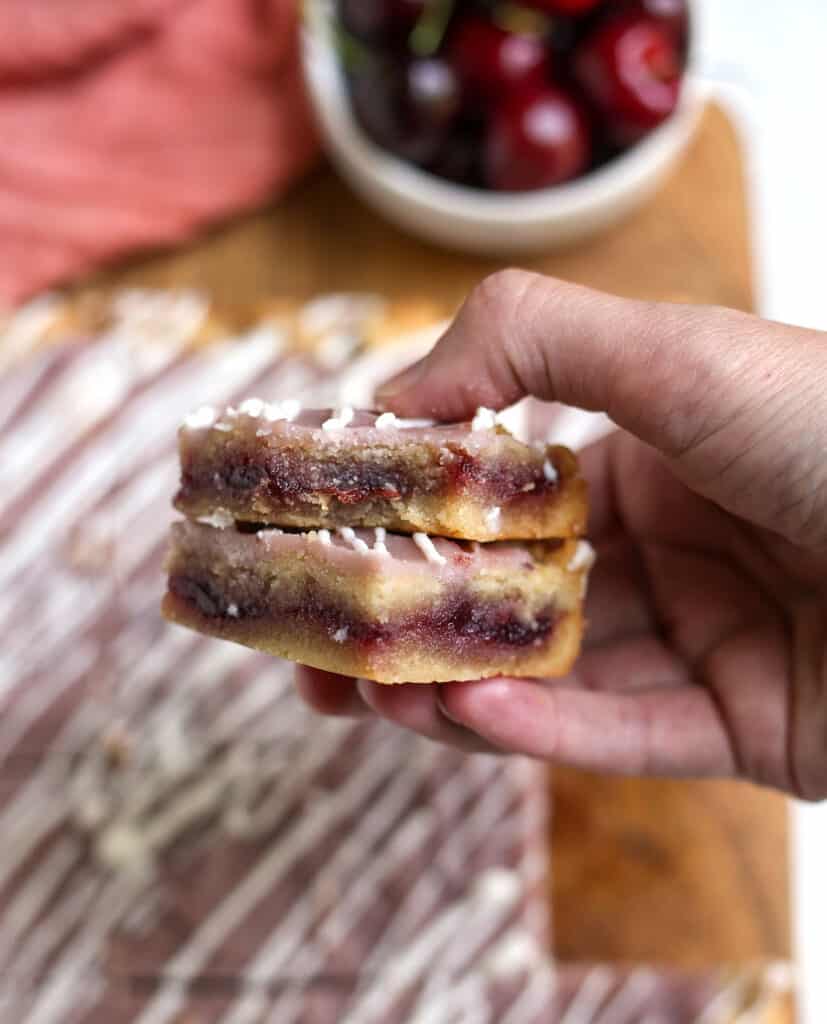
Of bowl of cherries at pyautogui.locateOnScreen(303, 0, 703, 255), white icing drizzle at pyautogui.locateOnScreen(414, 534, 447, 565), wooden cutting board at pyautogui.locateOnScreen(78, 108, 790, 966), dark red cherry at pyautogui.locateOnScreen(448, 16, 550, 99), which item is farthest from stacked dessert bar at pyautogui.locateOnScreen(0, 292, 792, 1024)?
white icing drizzle at pyautogui.locateOnScreen(414, 534, 447, 565)

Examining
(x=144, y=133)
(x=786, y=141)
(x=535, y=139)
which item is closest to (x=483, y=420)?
(x=535, y=139)

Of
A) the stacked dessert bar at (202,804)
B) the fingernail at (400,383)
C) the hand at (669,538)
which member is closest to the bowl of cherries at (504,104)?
the stacked dessert bar at (202,804)

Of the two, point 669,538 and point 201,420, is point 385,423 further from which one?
point 669,538

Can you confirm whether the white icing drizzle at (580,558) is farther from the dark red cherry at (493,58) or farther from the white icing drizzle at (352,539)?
the dark red cherry at (493,58)

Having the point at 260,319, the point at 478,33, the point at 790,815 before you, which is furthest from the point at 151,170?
the point at 790,815

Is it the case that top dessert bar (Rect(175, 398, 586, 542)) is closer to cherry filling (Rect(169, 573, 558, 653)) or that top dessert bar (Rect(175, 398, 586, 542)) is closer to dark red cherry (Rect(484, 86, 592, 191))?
cherry filling (Rect(169, 573, 558, 653))
